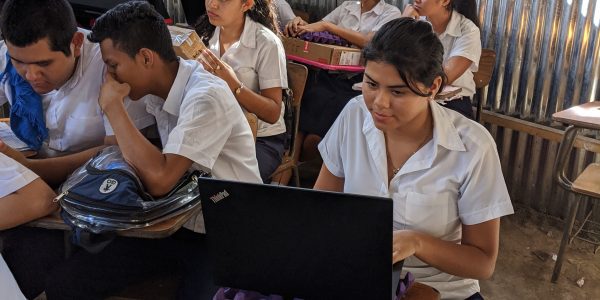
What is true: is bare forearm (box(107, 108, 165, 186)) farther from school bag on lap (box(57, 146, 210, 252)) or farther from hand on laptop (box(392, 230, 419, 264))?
hand on laptop (box(392, 230, 419, 264))

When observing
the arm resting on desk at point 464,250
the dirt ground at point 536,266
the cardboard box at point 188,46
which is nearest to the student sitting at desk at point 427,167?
the arm resting on desk at point 464,250

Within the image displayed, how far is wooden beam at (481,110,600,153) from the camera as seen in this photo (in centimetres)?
287

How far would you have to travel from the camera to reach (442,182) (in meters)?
1.33

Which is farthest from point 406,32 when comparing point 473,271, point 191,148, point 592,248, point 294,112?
point 592,248

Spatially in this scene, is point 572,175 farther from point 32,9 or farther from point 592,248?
point 32,9

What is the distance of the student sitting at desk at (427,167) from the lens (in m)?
1.28

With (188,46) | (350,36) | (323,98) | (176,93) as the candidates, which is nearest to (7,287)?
(176,93)

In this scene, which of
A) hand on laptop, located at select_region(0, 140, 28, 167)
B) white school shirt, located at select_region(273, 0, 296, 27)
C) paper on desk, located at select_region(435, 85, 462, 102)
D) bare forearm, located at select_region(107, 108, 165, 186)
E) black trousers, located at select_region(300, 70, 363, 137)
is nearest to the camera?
bare forearm, located at select_region(107, 108, 165, 186)

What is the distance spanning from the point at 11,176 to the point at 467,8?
7.88 feet

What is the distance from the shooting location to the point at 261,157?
2.47 meters

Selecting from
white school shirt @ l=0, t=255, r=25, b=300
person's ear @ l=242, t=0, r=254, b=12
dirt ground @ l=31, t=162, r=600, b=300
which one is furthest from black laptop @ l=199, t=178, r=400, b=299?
person's ear @ l=242, t=0, r=254, b=12

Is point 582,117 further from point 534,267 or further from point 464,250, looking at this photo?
point 464,250

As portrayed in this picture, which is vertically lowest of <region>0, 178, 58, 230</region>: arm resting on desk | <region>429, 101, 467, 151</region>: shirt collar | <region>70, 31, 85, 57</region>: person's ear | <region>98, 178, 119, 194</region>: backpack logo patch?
<region>0, 178, 58, 230</region>: arm resting on desk

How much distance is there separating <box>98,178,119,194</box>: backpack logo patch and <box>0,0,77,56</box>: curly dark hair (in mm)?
600
